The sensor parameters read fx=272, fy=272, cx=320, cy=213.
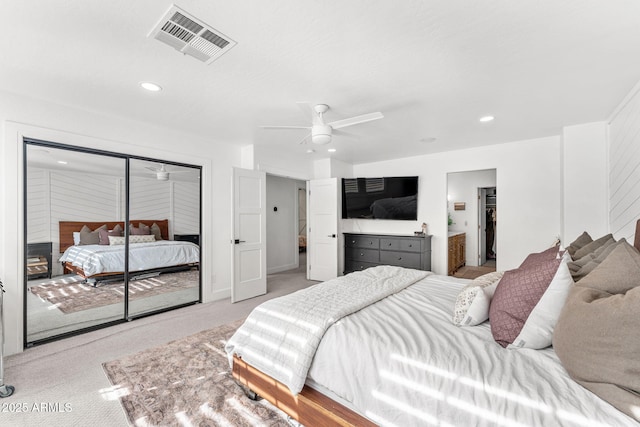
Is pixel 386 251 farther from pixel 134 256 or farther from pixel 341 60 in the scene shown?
pixel 134 256

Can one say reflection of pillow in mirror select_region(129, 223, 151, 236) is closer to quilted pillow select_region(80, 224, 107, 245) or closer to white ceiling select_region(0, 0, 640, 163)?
quilted pillow select_region(80, 224, 107, 245)

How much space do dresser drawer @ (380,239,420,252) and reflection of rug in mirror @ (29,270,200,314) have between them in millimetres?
3184

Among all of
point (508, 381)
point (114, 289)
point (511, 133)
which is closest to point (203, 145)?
point (114, 289)

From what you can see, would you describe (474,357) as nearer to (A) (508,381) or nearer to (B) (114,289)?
(A) (508,381)

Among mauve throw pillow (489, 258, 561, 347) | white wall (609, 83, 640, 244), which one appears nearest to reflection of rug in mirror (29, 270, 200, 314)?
mauve throw pillow (489, 258, 561, 347)

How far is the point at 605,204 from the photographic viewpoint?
10.4 feet

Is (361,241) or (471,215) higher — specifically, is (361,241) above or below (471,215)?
below

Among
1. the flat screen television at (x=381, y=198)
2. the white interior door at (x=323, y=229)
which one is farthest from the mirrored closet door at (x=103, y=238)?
the flat screen television at (x=381, y=198)

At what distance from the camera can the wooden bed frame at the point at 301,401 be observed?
134 cm

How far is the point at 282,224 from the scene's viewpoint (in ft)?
21.1

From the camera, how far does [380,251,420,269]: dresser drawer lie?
4714mm

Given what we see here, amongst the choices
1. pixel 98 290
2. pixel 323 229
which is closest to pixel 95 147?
pixel 98 290

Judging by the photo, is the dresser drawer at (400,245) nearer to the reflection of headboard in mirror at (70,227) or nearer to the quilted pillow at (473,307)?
the quilted pillow at (473,307)

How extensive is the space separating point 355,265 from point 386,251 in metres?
0.70
